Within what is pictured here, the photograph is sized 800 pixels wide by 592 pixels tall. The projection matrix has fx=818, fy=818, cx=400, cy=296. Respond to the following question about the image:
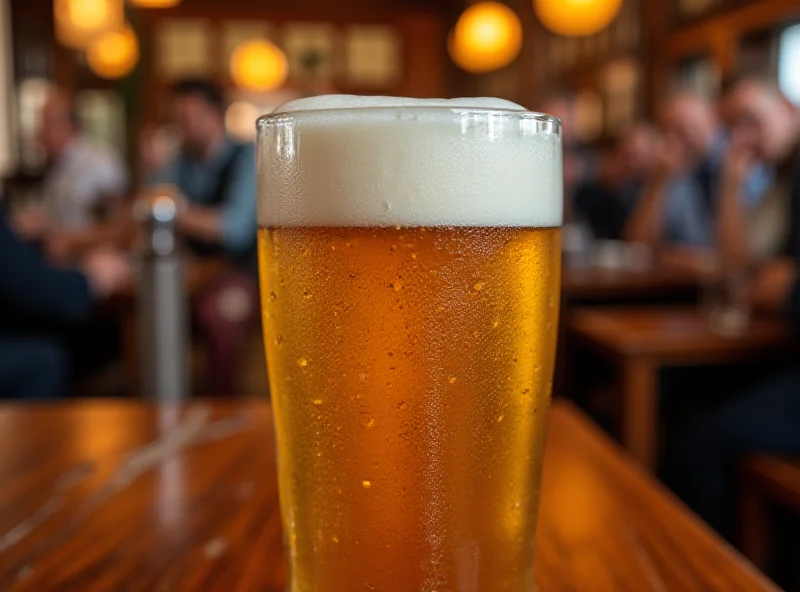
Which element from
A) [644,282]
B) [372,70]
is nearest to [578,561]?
[644,282]

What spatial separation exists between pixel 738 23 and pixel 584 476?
18.5 ft

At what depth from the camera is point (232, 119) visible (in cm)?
1273

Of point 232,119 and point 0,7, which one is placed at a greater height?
point 0,7

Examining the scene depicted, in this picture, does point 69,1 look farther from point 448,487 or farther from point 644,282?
point 448,487

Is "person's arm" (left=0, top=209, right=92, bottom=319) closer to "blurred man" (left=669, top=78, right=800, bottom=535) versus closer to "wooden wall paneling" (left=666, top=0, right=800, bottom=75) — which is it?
"blurred man" (left=669, top=78, right=800, bottom=535)

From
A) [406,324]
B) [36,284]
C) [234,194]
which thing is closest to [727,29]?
[234,194]

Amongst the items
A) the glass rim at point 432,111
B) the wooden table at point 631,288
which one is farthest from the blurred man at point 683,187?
the glass rim at point 432,111

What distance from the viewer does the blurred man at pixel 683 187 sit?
16.4 feet

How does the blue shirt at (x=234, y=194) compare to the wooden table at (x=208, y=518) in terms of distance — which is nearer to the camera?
the wooden table at (x=208, y=518)

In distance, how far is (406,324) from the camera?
491 millimetres

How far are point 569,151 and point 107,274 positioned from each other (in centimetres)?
366

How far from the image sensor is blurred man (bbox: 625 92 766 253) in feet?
16.4

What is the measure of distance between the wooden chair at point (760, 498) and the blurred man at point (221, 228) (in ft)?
8.48

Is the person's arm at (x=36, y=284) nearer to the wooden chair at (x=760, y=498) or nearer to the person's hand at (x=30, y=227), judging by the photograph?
the person's hand at (x=30, y=227)
